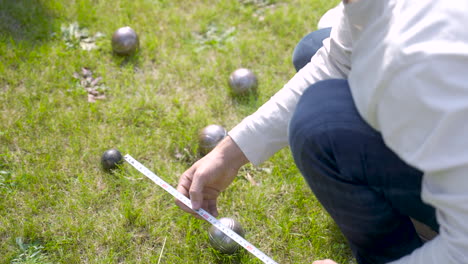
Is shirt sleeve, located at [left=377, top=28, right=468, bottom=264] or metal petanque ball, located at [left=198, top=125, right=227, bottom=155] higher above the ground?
shirt sleeve, located at [left=377, top=28, right=468, bottom=264]

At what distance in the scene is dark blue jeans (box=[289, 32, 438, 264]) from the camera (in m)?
1.84

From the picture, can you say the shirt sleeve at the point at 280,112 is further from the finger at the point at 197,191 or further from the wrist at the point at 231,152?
the finger at the point at 197,191

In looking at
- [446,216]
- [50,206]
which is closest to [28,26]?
[50,206]

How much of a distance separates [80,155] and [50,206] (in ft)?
1.47

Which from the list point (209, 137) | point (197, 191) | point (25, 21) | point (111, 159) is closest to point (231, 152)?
point (197, 191)

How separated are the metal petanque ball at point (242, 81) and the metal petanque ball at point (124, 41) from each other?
96 cm

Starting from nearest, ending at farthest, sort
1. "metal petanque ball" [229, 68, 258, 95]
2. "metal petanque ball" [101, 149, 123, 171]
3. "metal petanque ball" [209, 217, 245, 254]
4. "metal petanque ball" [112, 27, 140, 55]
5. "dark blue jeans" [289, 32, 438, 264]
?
1. "dark blue jeans" [289, 32, 438, 264]
2. "metal petanque ball" [209, 217, 245, 254]
3. "metal petanque ball" [101, 149, 123, 171]
4. "metal petanque ball" [229, 68, 258, 95]
5. "metal petanque ball" [112, 27, 140, 55]

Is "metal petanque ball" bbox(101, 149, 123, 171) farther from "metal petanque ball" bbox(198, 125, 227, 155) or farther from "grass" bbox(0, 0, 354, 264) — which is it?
"metal petanque ball" bbox(198, 125, 227, 155)

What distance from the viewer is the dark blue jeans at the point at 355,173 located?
6.04 feet

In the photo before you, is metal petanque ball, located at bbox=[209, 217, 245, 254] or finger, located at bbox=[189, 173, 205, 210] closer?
finger, located at bbox=[189, 173, 205, 210]

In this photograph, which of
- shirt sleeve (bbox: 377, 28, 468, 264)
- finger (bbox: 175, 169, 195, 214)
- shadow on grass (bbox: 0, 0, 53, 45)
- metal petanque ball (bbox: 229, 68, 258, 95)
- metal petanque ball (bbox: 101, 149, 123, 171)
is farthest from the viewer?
shadow on grass (bbox: 0, 0, 53, 45)

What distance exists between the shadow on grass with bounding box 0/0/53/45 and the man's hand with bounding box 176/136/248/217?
249 cm

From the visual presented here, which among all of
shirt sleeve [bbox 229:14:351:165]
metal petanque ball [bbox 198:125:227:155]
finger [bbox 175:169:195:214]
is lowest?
metal petanque ball [bbox 198:125:227:155]

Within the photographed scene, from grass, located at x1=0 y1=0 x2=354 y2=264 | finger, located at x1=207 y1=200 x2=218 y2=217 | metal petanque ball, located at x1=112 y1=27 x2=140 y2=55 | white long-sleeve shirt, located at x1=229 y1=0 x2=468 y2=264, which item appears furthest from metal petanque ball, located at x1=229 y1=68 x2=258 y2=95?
white long-sleeve shirt, located at x1=229 y1=0 x2=468 y2=264
